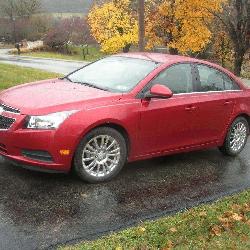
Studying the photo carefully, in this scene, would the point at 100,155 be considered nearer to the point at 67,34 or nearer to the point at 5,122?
the point at 5,122

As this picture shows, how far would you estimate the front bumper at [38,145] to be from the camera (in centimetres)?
600

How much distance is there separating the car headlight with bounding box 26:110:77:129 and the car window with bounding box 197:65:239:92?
2550 millimetres

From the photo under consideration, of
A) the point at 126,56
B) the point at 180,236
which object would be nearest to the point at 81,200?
the point at 180,236

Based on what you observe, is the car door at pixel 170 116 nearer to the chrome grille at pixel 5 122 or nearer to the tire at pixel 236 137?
the tire at pixel 236 137

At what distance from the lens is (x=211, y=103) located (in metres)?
7.68

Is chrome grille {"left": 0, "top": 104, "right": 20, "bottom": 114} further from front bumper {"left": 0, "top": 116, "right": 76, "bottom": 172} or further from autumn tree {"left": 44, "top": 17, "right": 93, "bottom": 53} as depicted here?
autumn tree {"left": 44, "top": 17, "right": 93, "bottom": 53}


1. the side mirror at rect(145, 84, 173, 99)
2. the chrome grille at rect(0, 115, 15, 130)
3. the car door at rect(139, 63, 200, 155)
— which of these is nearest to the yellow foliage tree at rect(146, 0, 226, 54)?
the car door at rect(139, 63, 200, 155)

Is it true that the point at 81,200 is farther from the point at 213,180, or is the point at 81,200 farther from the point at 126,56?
the point at 126,56

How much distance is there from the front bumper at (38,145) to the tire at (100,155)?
0.18 m

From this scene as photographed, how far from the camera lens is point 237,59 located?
31.4m

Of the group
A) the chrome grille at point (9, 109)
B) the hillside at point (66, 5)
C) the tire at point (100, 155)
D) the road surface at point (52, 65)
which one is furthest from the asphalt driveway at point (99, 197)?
the hillside at point (66, 5)

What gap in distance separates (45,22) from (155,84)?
73362 mm

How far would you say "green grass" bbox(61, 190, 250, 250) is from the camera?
4793mm

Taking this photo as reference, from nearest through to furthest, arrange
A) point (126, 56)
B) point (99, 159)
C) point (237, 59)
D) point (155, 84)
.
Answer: point (99, 159) → point (155, 84) → point (126, 56) → point (237, 59)
